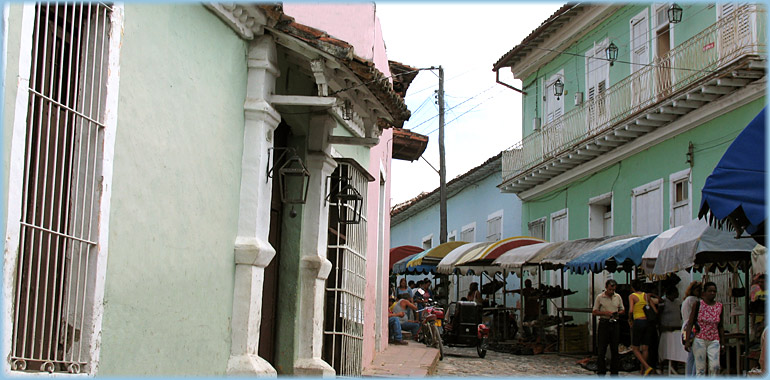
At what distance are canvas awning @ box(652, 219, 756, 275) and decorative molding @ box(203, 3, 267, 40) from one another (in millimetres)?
5526

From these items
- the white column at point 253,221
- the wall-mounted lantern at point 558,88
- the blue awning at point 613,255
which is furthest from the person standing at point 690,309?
the wall-mounted lantern at point 558,88

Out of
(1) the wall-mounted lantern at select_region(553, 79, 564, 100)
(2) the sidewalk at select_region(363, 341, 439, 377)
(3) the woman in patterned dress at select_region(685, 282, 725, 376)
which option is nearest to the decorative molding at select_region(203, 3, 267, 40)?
(2) the sidewalk at select_region(363, 341, 439, 377)

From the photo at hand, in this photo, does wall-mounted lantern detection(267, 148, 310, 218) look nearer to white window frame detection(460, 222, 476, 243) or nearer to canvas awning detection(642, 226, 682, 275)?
canvas awning detection(642, 226, 682, 275)

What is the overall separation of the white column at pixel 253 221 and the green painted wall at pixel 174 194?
0.09 metres

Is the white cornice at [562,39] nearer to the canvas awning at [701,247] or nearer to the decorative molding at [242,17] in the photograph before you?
the canvas awning at [701,247]

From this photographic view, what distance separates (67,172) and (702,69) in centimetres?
1198

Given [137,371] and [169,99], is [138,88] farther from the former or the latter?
[137,371]

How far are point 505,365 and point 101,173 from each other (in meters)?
10.9

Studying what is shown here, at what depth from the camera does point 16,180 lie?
14.0 ft

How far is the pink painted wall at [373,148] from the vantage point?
9695mm

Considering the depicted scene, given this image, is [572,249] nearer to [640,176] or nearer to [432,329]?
[432,329]

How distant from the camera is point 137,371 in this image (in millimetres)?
5539

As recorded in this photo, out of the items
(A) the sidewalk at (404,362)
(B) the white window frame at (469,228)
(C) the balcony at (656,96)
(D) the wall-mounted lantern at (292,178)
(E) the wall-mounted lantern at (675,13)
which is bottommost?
(A) the sidewalk at (404,362)

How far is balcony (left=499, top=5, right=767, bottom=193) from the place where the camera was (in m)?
13.6
